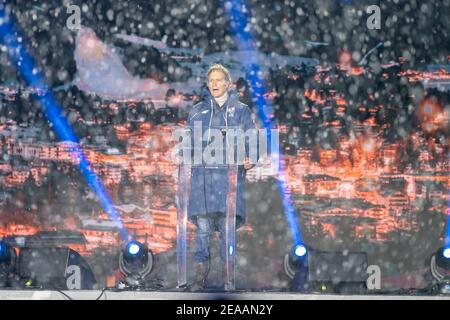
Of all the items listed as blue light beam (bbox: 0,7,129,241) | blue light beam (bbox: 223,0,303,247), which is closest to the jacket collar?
blue light beam (bbox: 223,0,303,247)

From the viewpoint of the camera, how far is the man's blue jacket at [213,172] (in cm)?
576

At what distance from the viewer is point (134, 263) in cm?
565

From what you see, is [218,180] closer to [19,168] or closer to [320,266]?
[320,266]

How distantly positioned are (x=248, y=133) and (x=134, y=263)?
1291 millimetres

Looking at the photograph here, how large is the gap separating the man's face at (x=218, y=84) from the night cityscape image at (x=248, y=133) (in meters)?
0.06

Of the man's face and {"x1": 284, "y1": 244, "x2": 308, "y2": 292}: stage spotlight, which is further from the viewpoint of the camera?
the man's face

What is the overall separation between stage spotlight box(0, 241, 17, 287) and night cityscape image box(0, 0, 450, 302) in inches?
8.7

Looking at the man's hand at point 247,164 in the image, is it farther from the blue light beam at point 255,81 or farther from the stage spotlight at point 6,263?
the stage spotlight at point 6,263

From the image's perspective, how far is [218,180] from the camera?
228 inches

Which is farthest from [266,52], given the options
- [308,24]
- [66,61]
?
[66,61]

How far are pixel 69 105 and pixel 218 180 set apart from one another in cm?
128

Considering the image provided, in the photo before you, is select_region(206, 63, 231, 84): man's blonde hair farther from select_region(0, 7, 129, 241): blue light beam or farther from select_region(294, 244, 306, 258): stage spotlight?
select_region(294, 244, 306, 258): stage spotlight

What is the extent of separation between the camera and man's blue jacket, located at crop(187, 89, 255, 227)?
5762 mm

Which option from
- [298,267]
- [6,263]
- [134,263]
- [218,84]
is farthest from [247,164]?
[6,263]
